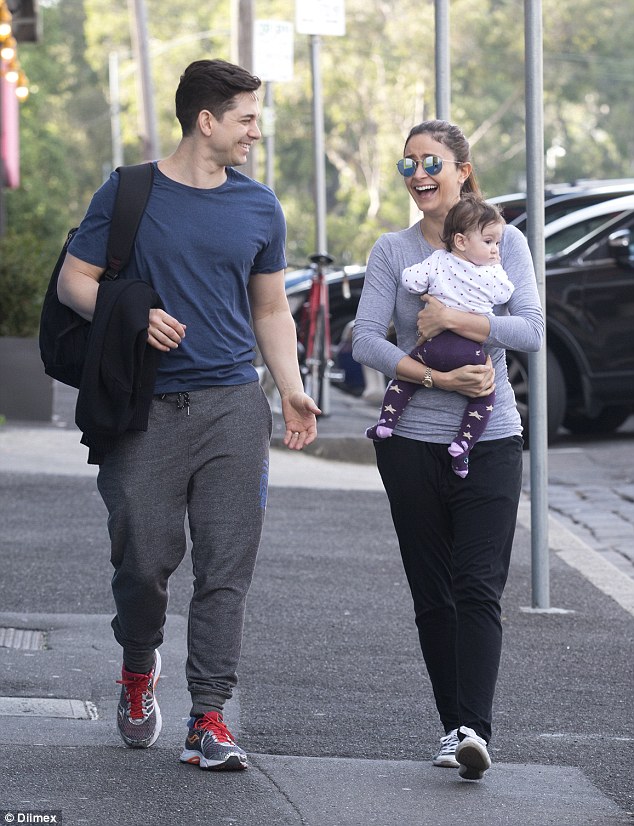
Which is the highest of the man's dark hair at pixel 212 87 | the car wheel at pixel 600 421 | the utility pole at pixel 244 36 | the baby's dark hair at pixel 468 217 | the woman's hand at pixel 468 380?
the utility pole at pixel 244 36

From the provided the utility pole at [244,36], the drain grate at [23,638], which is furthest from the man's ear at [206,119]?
the utility pole at [244,36]

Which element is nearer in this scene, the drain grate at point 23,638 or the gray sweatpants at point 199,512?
the gray sweatpants at point 199,512

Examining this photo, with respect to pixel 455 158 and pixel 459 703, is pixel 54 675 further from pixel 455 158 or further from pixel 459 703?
pixel 455 158

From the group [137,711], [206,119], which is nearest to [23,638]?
[137,711]

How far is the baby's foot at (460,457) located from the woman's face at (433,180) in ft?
2.18

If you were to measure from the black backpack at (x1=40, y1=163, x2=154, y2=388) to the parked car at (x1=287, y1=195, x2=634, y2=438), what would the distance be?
321 inches

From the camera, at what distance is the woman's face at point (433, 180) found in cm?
447

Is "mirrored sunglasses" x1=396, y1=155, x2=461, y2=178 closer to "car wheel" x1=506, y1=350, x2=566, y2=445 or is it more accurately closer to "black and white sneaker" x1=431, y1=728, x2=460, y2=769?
"black and white sneaker" x1=431, y1=728, x2=460, y2=769

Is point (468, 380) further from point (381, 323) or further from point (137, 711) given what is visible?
point (137, 711)

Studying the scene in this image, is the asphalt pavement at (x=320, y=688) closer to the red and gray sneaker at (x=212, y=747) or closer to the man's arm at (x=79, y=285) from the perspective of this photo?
the red and gray sneaker at (x=212, y=747)

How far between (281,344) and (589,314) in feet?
27.2

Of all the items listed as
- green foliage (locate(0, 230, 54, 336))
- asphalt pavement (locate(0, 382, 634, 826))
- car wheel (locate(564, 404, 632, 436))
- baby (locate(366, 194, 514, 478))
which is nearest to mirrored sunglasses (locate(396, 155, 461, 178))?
baby (locate(366, 194, 514, 478))

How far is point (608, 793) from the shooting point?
14.6 feet

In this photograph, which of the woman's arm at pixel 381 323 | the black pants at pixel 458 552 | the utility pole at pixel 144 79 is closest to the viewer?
the black pants at pixel 458 552
